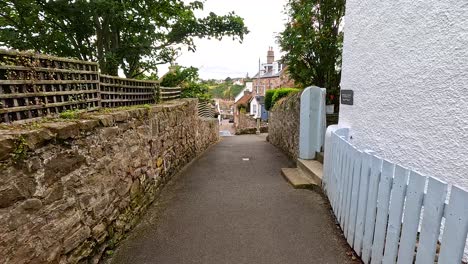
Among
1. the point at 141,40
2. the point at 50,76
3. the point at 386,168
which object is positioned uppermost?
the point at 141,40

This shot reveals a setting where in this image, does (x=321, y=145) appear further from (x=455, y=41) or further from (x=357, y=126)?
(x=455, y=41)

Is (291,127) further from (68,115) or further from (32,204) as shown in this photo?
(32,204)

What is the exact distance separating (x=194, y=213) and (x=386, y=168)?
111 inches

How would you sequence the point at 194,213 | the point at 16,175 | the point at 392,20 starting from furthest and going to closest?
the point at 194,213, the point at 392,20, the point at 16,175

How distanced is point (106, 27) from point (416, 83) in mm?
6243

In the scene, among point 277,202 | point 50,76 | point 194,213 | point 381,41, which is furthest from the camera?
point 277,202

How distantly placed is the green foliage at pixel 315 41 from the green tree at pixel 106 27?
1.55m

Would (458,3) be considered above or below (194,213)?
above

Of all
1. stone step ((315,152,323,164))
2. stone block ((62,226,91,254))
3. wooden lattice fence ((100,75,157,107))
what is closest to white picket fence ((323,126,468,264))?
stone step ((315,152,323,164))

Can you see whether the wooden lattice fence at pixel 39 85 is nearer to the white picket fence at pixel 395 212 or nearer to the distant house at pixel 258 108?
the white picket fence at pixel 395 212

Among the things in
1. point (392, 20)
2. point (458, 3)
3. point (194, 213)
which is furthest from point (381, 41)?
point (194, 213)

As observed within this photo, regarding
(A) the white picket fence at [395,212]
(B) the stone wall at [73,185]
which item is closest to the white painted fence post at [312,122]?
(A) the white picket fence at [395,212]

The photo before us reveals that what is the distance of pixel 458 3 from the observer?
228 cm

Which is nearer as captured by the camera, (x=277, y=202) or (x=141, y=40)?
(x=277, y=202)
